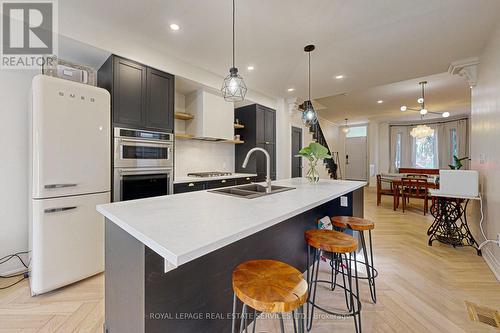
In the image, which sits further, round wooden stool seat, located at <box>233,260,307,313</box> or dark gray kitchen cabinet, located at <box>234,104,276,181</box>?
dark gray kitchen cabinet, located at <box>234,104,276,181</box>

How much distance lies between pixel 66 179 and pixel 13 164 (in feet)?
2.75

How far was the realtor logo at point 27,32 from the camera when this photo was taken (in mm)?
2025

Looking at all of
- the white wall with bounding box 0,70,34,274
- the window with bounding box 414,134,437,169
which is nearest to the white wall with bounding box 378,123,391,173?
the window with bounding box 414,134,437,169

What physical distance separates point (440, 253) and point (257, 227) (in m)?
3.20

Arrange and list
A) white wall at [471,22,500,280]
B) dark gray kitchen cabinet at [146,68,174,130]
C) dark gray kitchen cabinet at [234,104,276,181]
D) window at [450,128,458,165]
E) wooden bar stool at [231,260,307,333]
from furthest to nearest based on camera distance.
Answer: window at [450,128,458,165]
dark gray kitchen cabinet at [234,104,276,181]
dark gray kitchen cabinet at [146,68,174,130]
white wall at [471,22,500,280]
wooden bar stool at [231,260,307,333]

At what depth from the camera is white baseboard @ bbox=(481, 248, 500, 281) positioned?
2210 mm

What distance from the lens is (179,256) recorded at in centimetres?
65

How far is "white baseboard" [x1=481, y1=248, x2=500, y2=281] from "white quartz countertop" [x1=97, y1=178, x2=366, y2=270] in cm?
228

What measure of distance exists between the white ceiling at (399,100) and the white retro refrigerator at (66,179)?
5441 millimetres

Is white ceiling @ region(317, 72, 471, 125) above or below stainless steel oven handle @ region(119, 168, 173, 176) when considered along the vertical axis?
above

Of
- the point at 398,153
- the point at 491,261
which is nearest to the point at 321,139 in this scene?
the point at 398,153

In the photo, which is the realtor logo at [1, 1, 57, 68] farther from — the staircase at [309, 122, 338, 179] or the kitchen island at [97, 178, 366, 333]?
the staircase at [309, 122, 338, 179]

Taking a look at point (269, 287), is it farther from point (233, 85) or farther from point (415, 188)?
point (415, 188)

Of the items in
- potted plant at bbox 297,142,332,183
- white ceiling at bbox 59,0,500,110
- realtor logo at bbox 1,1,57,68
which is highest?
white ceiling at bbox 59,0,500,110
